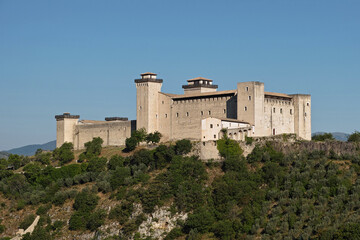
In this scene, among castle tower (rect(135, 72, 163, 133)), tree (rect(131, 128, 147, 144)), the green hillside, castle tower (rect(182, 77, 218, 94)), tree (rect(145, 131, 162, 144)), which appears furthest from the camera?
castle tower (rect(182, 77, 218, 94))

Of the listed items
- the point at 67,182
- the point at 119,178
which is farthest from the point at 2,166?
the point at 119,178

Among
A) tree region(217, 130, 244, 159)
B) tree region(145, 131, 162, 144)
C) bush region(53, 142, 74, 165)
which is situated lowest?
bush region(53, 142, 74, 165)

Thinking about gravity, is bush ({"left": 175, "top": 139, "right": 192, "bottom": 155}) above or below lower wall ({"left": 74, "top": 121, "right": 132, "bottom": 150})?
below

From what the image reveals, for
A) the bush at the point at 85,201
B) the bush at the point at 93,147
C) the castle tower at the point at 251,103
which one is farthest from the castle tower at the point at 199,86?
the bush at the point at 85,201

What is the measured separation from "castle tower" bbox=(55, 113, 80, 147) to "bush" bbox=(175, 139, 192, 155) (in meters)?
23.5

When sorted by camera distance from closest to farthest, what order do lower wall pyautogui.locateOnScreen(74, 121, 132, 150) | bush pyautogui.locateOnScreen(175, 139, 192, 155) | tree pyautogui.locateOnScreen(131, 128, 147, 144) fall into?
bush pyautogui.locateOnScreen(175, 139, 192, 155), tree pyautogui.locateOnScreen(131, 128, 147, 144), lower wall pyautogui.locateOnScreen(74, 121, 132, 150)

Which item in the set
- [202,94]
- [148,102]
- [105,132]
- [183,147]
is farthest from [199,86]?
[183,147]

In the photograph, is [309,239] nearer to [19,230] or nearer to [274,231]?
[274,231]

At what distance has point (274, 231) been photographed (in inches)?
2124

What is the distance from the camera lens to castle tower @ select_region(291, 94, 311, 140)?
73500 millimetres

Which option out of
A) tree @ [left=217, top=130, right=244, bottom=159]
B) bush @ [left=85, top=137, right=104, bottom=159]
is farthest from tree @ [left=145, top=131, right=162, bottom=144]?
Result: tree @ [left=217, top=130, right=244, bottom=159]

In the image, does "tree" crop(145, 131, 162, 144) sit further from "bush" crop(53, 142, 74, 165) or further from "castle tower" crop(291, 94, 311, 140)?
"castle tower" crop(291, 94, 311, 140)

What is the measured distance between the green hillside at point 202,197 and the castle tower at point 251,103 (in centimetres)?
359

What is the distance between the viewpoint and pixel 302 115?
73.8 meters
